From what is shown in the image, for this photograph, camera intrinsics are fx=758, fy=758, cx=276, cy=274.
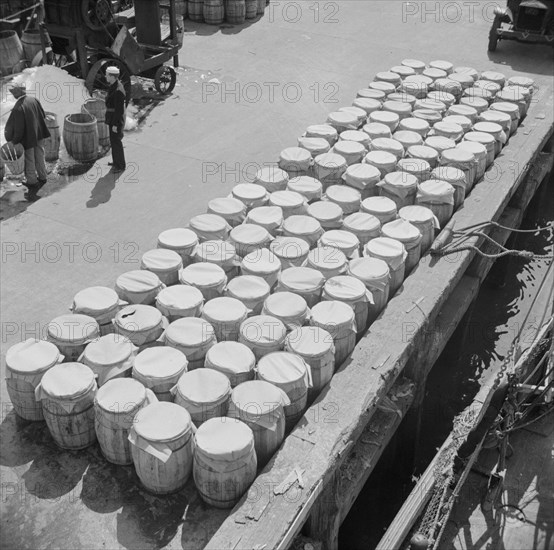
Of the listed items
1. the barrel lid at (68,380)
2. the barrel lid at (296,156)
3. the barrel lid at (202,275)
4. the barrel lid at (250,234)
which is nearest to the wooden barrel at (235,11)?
the barrel lid at (296,156)

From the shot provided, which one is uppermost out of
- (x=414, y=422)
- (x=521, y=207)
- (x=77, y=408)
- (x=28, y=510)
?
(x=77, y=408)

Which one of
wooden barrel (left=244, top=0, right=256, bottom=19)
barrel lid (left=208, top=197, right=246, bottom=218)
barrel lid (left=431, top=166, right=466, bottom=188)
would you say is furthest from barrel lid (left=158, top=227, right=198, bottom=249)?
wooden barrel (left=244, top=0, right=256, bottom=19)

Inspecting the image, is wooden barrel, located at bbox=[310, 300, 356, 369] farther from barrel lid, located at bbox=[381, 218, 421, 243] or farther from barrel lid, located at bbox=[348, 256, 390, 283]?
barrel lid, located at bbox=[381, 218, 421, 243]

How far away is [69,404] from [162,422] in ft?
3.18

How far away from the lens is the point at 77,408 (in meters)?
7.13

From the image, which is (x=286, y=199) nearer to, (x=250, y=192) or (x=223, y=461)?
(x=250, y=192)

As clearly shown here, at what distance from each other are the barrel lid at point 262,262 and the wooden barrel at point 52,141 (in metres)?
6.14

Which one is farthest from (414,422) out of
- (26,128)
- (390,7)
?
(390,7)

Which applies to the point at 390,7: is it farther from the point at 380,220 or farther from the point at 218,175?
the point at 380,220

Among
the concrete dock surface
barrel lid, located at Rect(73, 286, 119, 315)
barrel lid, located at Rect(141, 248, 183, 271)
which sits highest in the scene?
barrel lid, located at Rect(73, 286, 119, 315)

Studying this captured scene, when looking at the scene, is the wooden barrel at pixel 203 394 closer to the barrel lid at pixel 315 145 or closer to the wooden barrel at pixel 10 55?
the barrel lid at pixel 315 145

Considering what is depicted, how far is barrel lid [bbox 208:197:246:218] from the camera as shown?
10104 millimetres

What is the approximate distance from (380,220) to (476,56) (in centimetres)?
1219

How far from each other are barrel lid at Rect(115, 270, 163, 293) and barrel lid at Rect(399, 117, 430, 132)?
5.92m
